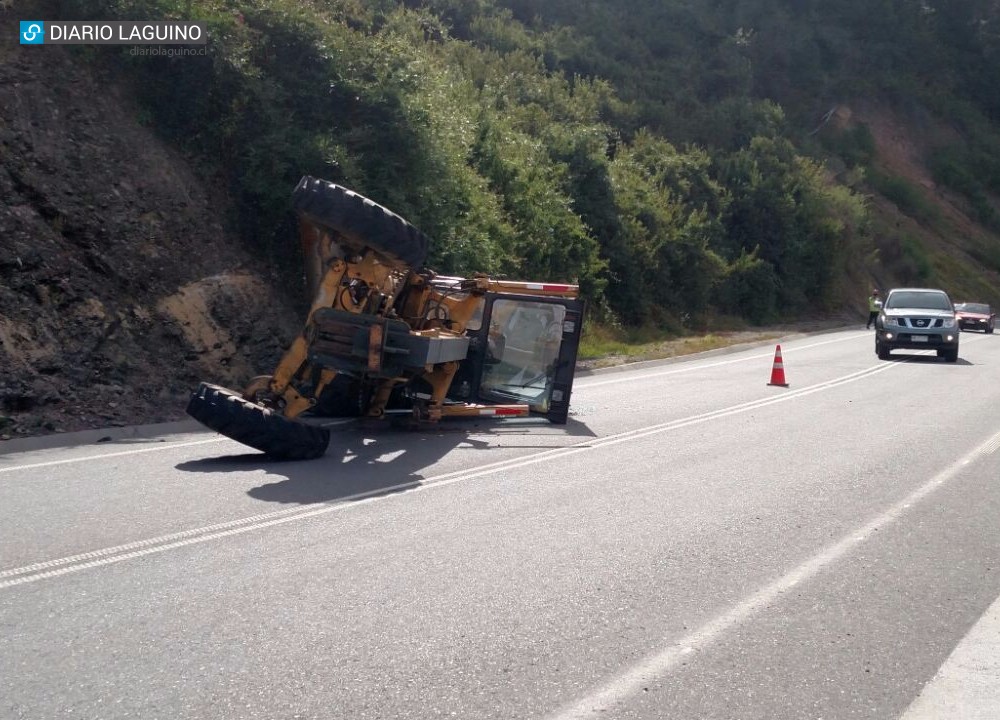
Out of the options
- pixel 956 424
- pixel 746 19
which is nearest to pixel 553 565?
pixel 956 424

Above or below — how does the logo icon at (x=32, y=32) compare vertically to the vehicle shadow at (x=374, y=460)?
above

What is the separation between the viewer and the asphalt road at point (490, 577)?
4.96m

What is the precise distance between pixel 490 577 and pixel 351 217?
16.8ft

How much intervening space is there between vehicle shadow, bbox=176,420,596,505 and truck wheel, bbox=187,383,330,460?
0.20 metres

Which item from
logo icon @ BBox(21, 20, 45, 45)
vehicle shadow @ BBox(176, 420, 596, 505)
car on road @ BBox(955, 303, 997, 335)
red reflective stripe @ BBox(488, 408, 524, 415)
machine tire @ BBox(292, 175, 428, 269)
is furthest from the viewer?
car on road @ BBox(955, 303, 997, 335)

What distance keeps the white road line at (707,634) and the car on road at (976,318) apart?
114ft

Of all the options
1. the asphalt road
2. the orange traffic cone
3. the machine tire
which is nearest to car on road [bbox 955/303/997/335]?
the orange traffic cone

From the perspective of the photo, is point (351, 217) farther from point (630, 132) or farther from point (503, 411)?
point (630, 132)

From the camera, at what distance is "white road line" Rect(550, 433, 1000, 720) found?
15.8 ft

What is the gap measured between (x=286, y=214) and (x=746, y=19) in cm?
5349

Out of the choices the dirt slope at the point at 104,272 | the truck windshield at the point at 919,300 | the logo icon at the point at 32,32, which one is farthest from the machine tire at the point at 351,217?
the truck windshield at the point at 919,300

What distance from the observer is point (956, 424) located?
1423 centimetres

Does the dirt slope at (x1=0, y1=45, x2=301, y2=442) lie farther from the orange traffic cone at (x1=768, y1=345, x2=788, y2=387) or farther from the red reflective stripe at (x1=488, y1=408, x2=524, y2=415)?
the orange traffic cone at (x1=768, y1=345, x2=788, y2=387)

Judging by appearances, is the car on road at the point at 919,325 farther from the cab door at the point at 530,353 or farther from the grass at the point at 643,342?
the cab door at the point at 530,353
